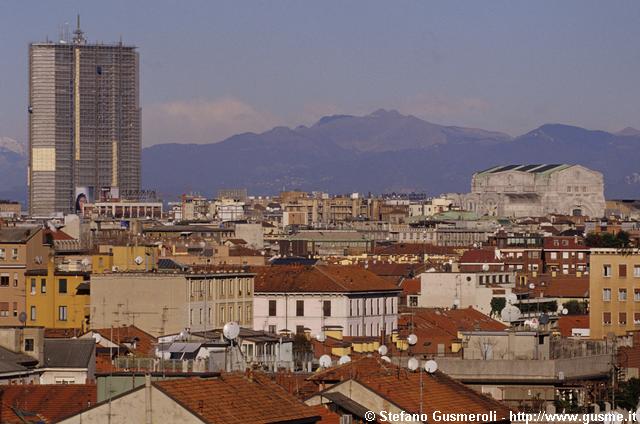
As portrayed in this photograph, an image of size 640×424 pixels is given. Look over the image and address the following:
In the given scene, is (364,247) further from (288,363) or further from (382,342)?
(288,363)

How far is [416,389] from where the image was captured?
2867 centimetres

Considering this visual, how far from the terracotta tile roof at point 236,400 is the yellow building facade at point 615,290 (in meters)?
48.6

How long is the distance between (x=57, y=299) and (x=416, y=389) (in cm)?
3846

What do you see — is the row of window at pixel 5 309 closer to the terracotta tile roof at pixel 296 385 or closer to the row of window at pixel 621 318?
the row of window at pixel 621 318

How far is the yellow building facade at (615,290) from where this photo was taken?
74750 mm

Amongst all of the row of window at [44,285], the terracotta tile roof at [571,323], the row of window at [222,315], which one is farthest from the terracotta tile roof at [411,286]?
the row of window at [44,285]

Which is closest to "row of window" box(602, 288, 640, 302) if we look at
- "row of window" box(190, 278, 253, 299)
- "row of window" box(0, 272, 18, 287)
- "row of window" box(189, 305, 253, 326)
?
"row of window" box(190, 278, 253, 299)

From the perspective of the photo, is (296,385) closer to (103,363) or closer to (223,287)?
(103,363)

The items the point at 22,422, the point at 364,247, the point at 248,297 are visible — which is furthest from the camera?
the point at 364,247

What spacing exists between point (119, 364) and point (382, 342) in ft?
73.4

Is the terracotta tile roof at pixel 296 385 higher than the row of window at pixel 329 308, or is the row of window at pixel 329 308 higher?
the terracotta tile roof at pixel 296 385

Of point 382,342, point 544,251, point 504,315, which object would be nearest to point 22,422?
point 504,315

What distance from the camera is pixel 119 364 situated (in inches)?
1439

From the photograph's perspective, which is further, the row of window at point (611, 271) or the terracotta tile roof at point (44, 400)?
the row of window at point (611, 271)
